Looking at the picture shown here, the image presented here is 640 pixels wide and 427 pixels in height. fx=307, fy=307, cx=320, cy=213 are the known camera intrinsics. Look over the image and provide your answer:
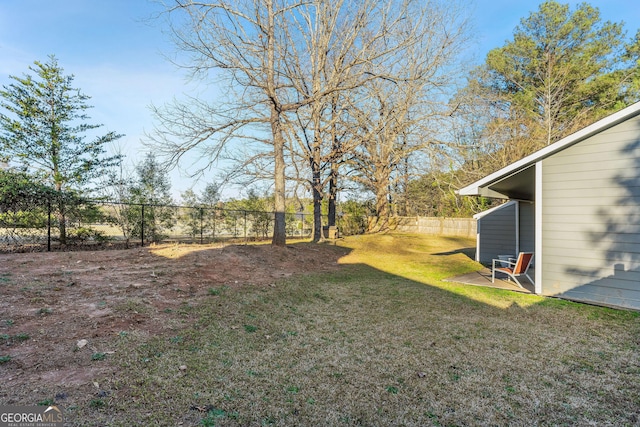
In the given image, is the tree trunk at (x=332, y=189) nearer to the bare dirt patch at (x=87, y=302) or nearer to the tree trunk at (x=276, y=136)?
the tree trunk at (x=276, y=136)

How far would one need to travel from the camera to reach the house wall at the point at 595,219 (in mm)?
5160


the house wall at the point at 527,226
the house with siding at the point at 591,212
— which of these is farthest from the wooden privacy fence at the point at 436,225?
the house with siding at the point at 591,212

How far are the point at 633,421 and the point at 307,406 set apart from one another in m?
2.48

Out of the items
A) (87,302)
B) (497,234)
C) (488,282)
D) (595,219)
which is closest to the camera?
(87,302)

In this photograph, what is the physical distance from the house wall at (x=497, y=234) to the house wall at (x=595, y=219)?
15.3 ft

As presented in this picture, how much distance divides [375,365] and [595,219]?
5.15 meters

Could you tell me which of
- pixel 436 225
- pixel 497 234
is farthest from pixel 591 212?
pixel 436 225

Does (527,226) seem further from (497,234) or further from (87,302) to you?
(87,302)

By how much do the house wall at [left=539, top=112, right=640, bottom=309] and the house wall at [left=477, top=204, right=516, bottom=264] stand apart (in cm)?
468

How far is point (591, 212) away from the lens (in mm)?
5551

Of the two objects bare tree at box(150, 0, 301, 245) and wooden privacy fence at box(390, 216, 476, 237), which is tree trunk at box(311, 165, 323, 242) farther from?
wooden privacy fence at box(390, 216, 476, 237)

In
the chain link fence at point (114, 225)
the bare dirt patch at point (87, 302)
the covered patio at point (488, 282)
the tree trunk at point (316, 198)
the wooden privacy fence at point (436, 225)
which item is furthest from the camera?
the wooden privacy fence at point (436, 225)

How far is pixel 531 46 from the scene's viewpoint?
18.9 metres

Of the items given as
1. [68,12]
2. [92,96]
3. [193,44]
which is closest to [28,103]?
[92,96]
